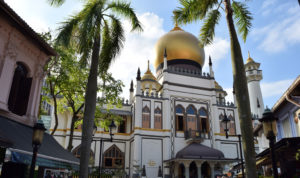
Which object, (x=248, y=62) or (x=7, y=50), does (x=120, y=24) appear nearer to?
(x=7, y=50)

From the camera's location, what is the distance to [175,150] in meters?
29.0

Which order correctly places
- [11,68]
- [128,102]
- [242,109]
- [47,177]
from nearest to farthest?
[242,109] < [11,68] < [47,177] < [128,102]

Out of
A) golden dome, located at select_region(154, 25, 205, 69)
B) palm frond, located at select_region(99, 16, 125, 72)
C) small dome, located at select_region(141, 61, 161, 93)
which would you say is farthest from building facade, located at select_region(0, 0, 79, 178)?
golden dome, located at select_region(154, 25, 205, 69)

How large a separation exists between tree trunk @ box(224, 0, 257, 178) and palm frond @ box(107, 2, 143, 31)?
14.0 feet

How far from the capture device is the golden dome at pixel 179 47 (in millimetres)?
35594

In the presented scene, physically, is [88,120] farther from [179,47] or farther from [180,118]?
[179,47]

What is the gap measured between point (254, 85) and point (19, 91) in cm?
4303

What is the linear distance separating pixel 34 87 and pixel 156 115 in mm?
20051

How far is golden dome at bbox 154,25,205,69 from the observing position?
3559 cm

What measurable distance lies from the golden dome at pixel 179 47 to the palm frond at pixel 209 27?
80.9 ft

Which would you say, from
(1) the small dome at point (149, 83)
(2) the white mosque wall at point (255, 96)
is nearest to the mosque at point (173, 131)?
(1) the small dome at point (149, 83)

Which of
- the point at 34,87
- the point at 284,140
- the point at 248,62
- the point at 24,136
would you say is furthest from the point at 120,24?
the point at 248,62

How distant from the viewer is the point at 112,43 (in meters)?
11.5

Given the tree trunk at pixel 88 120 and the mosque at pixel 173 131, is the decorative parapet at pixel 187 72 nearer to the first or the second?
the mosque at pixel 173 131
